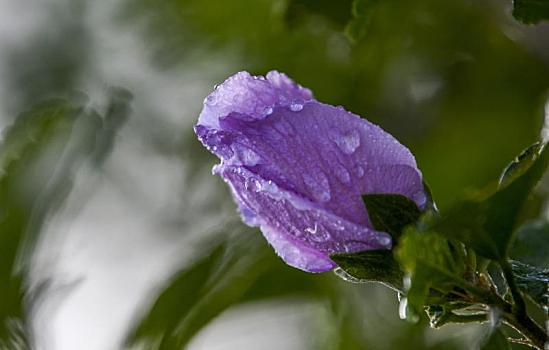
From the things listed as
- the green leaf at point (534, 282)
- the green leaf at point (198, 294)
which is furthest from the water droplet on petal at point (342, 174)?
the green leaf at point (198, 294)

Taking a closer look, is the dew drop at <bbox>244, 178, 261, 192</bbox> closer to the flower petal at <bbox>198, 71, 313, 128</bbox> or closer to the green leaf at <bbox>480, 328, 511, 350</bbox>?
the flower petal at <bbox>198, 71, 313, 128</bbox>

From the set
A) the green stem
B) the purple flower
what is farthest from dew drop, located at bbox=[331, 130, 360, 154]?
the green stem

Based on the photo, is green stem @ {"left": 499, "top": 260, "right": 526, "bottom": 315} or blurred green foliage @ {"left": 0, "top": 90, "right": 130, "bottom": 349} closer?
green stem @ {"left": 499, "top": 260, "right": 526, "bottom": 315}

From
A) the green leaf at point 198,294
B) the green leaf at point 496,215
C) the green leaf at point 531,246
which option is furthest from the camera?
the green leaf at point 198,294

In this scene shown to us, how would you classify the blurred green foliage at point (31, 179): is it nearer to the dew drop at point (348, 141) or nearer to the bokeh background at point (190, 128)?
the bokeh background at point (190, 128)

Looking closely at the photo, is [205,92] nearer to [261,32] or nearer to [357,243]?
[261,32]

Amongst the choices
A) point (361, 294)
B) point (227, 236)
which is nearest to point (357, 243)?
point (227, 236)
